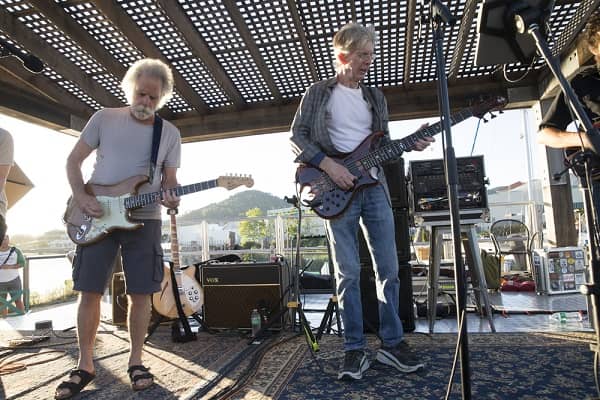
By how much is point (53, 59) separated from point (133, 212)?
2786 mm

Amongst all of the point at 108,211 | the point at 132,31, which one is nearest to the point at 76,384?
the point at 108,211

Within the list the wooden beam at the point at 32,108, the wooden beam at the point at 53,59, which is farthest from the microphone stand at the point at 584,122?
the wooden beam at the point at 32,108

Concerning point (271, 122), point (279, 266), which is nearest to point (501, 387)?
point (279, 266)

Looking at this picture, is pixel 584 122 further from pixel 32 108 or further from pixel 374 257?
pixel 32 108

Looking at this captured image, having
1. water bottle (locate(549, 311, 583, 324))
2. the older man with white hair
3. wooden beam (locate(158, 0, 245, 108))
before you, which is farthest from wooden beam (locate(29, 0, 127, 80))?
water bottle (locate(549, 311, 583, 324))

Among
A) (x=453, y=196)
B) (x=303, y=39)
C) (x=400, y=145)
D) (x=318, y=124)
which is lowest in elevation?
(x=453, y=196)

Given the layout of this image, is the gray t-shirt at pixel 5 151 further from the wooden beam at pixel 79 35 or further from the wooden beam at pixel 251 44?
the wooden beam at pixel 251 44

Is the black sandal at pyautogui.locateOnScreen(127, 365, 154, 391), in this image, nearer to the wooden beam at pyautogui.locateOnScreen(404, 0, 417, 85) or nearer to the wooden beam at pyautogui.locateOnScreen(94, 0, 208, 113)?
the wooden beam at pyautogui.locateOnScreen(94, 0, 208, 113)

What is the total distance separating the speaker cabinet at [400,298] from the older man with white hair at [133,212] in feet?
5.08

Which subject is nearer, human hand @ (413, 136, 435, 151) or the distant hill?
human hand @ (413, 136, 435, 151)

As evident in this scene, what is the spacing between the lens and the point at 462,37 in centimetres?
378

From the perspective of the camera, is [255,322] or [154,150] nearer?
[154,150]

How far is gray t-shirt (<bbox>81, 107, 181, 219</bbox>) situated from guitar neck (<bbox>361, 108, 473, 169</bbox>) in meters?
1.17

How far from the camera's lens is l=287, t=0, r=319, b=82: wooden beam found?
138 inches
